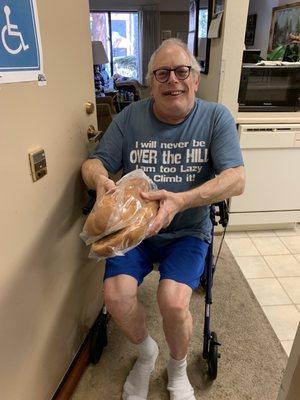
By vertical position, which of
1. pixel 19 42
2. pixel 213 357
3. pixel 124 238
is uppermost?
pixel 19 42

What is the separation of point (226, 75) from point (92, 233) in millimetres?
1521

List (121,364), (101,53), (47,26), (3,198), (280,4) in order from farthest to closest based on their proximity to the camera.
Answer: (101,53)
(280,4)
(121,364)
(47,26)
(3,198)

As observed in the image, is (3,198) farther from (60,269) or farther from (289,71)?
(289,71)

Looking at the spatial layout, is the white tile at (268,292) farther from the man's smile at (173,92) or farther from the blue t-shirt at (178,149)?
the man's smile at (173,92)

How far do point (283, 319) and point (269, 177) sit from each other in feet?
3.31

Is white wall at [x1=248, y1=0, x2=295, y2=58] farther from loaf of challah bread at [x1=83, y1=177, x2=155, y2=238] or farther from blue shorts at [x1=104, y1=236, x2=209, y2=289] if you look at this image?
loaf of challah bread at [x1=83, y1=177, x2=155, y2=238]

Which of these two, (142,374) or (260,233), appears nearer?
(142,374)

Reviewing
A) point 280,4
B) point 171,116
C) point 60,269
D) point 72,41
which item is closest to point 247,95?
point 171,116

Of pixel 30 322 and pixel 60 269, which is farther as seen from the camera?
pixel 60 269

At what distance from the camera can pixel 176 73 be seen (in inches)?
48.2

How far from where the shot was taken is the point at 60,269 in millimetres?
1184

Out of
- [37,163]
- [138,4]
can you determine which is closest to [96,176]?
[37,163]

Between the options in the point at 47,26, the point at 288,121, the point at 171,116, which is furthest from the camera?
the point at 288,121

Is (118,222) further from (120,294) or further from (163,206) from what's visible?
(120,294)
